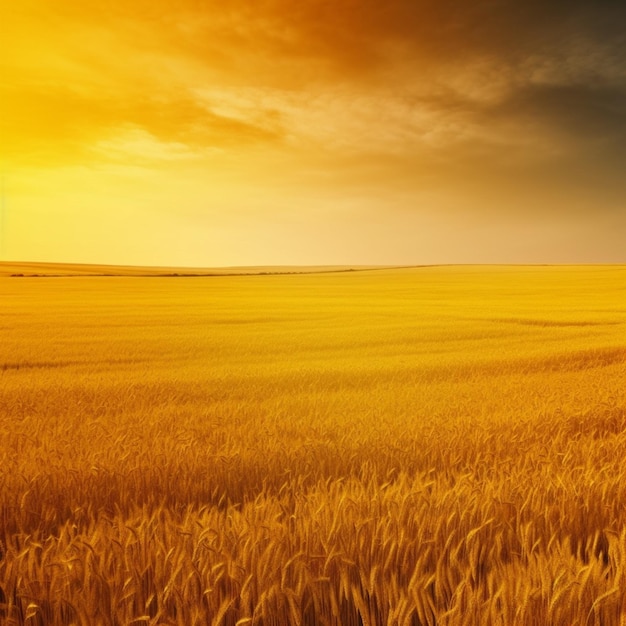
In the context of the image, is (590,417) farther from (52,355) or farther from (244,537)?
(52,355)

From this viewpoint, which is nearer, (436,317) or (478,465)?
(478,465)

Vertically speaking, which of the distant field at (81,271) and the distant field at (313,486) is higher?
the distant field at (81,271)

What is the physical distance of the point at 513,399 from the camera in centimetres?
699

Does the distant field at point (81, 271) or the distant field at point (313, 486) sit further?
the distant field at point (81, 271)

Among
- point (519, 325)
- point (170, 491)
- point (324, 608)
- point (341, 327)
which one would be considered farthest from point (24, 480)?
point (519, 325)

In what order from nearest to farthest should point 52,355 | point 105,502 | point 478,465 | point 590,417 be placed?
1. point 105,502
2. point 478,465
3. point 590,417
4. point 52,355

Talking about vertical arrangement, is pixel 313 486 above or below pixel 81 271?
below

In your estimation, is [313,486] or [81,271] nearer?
[313,486]

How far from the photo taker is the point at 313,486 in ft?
11.8

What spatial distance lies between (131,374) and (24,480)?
20.8ft

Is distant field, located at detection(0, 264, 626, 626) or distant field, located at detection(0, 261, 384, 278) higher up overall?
distant field, located at detection(0, 261, 384, 278)

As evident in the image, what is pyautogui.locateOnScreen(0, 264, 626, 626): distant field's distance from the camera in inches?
78.4

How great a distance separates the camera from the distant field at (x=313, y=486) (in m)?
1.99

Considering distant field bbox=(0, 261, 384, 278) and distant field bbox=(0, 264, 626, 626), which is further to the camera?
distant field bbox=(0, 261, 384, 278)
